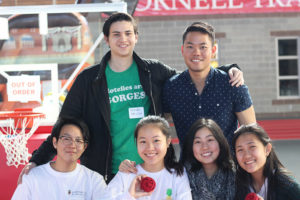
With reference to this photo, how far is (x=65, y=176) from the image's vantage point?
8.68 ft

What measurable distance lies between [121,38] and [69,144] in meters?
0.81

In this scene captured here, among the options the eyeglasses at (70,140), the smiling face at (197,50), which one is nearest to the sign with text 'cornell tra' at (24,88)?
the eyeglasses at (70,140)

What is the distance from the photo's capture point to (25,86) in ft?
21.3

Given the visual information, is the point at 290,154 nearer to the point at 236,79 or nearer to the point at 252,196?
the point at 236,79

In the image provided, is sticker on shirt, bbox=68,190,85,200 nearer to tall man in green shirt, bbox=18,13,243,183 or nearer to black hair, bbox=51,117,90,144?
tall man in green shirt, bbox=18,13,243,183

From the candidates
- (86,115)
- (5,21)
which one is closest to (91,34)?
(5,21)

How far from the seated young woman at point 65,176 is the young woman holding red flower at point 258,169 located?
0.92 m

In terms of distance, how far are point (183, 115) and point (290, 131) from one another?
8.41m

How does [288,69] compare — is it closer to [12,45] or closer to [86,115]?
[12,45]

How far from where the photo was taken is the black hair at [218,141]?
2.54 meters

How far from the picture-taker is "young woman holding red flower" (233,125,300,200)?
2.43 meters

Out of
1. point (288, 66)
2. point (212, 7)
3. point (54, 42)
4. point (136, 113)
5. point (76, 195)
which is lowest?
point (76, 195)

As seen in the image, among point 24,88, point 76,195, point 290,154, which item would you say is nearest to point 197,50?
point 76,195

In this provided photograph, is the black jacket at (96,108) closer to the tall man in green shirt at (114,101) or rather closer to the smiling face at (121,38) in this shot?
the tall man in green shirt at (114,101)
